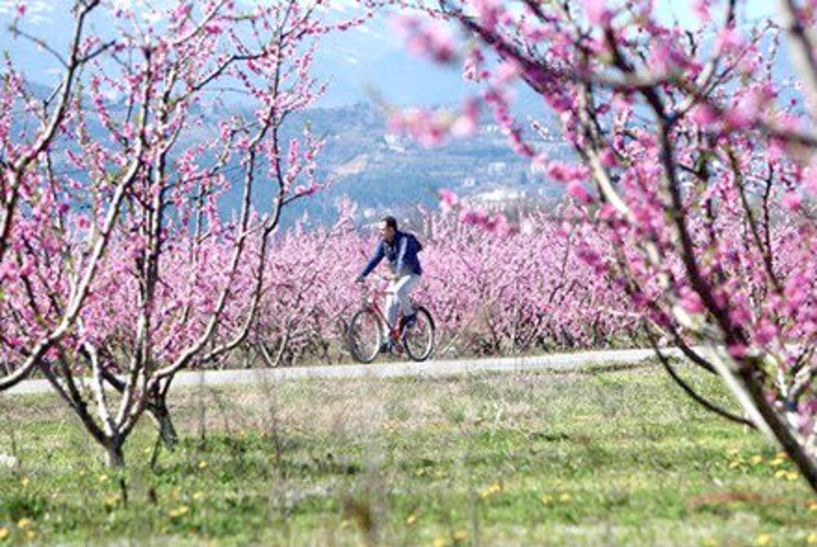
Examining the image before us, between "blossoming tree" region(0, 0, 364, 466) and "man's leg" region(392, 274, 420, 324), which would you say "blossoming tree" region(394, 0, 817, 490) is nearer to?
"blossoming tree" region(0, 0, 364, 466)

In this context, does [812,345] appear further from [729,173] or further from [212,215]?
[212,215]

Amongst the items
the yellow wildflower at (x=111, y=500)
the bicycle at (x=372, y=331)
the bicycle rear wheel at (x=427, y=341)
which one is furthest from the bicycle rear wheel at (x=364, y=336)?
the yellow wildflower at (x=111, y=500)

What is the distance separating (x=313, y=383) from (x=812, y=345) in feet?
38.1

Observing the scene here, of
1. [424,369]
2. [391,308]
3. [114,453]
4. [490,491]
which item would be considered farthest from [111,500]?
[391,308]

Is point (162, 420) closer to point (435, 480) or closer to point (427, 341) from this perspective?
point (435, 480)

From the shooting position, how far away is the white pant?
73.8 ft

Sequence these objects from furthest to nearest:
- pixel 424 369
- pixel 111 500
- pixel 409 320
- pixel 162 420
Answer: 1. pixel 409 320
2. pixel 424 369
3. pixel 162 420
4. pixel 111 500

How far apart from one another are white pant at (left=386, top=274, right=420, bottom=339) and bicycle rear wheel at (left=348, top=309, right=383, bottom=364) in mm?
391

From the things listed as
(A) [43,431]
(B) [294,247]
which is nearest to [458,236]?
(B) [294,247]

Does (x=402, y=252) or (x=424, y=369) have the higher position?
(x=402, y=252)

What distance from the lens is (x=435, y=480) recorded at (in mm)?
8945

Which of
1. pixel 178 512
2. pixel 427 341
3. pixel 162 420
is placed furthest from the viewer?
pixel 427 341

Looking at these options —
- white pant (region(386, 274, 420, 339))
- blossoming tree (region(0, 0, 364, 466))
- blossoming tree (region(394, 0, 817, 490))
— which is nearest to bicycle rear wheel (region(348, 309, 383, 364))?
white pant (region(386, 274, 420, 339))

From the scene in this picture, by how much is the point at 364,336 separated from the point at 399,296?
4.41 ft
